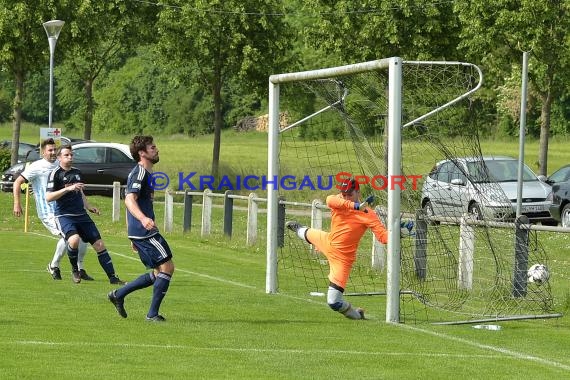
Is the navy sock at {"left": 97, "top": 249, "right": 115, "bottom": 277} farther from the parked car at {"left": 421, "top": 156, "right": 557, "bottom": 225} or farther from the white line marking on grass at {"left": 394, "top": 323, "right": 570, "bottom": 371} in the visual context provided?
the white line marking on grass at {"left": 394, "top": 323, "right": 570, "bottom": 371}

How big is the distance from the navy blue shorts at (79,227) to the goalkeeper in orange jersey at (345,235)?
13.2ft

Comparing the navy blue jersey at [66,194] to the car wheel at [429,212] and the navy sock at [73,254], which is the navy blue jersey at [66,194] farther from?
the car wheel at [429,212]

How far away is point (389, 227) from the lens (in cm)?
1322

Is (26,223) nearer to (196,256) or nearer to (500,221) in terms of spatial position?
(196,256)

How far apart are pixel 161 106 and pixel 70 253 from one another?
88.4m

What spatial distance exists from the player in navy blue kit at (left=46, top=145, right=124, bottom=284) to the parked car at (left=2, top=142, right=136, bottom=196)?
2169 cm

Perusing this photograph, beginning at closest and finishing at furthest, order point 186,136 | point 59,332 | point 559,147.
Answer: point 59,332
point 559,147
point 186,136

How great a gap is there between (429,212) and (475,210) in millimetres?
690

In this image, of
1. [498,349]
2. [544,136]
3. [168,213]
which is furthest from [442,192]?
[544,136]

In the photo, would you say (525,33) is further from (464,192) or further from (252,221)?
(464,192)

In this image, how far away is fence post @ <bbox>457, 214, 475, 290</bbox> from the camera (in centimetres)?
1530

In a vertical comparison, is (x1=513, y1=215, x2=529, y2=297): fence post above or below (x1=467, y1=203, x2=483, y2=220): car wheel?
below

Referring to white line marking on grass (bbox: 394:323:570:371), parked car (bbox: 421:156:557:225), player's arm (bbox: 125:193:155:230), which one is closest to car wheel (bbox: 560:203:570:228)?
parked car (bbox: 421:156:557:225)

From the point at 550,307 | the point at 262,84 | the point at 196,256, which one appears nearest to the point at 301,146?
the point at 196,256
